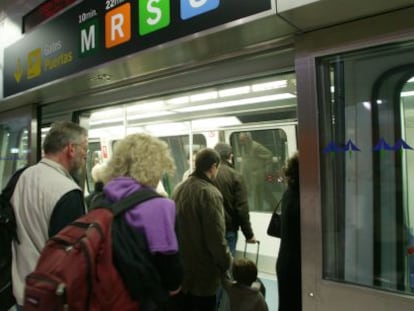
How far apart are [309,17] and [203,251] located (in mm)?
1752

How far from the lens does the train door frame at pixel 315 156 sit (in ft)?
4.68

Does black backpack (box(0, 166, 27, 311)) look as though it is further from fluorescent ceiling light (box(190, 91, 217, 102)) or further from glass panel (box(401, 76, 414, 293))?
fluorescent ceiling light (box(190, 91, 217, 102))

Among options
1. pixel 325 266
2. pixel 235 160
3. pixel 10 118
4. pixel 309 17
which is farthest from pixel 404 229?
pixel 235 160

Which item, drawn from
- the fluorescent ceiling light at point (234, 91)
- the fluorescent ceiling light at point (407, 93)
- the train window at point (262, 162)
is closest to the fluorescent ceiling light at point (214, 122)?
the train window at point (262, 162)

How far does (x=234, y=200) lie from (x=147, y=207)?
2.52m

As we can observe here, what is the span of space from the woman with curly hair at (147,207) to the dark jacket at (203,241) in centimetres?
96

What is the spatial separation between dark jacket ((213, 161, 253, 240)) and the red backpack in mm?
2510

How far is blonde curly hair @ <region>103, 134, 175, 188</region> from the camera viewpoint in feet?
5.28

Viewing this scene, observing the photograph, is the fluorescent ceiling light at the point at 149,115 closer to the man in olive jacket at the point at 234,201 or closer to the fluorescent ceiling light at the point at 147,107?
the fluorescent ceiling light at the point at 147,107

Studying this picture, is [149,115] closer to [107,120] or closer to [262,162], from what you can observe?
[107,120]

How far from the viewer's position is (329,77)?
1562 millimetres

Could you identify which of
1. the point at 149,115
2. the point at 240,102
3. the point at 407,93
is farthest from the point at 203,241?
the point at 149,115

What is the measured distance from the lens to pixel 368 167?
1.50 m

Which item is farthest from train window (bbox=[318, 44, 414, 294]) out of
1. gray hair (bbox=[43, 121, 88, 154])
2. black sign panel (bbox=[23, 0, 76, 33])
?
black sign panel (bbox=[23, 0, 76, 33])
